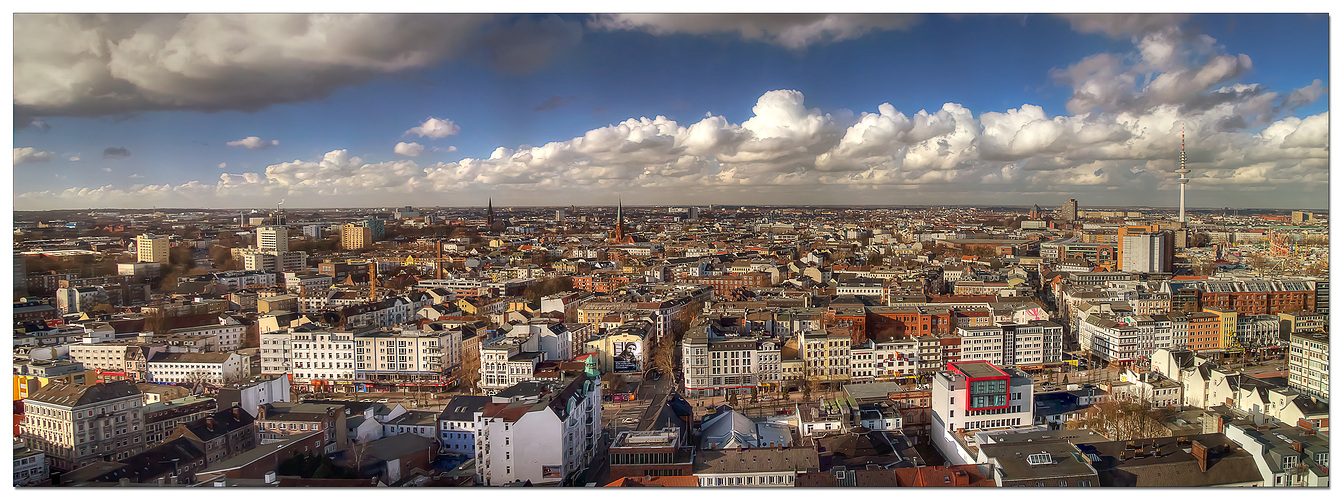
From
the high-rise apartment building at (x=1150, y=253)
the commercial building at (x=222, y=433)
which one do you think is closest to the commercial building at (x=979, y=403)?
the commercial building at (x=222, y=433)

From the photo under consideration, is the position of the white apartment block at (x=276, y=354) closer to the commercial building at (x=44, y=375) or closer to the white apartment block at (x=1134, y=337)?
the commercial building at (x=44, y=375)

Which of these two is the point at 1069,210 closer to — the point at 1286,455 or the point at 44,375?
the point at 1286,455

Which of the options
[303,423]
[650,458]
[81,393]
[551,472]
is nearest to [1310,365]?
[650,458]

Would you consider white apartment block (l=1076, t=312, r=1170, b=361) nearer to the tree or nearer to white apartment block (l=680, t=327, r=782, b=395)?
the tree

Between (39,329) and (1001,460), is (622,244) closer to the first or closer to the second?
(39,329)

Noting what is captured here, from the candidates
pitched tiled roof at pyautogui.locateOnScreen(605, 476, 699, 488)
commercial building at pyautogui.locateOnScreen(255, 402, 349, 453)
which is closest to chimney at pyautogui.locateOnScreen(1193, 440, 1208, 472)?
pitched tiled roof at pyautogui.locateOnScreen(605, 476, 699, 488)

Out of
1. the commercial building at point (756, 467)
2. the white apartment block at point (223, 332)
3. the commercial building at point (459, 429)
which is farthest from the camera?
the white apartment block at point (223, 332)

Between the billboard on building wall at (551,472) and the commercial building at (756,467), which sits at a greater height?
the commercial building at (756,467)
